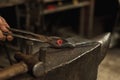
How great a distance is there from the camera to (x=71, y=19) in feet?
11.4

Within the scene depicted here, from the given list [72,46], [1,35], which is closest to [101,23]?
[72,46]

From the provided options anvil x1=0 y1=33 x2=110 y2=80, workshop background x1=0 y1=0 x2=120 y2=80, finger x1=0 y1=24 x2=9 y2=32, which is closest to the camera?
anvil x1=0 y1=33 x2=110 y2=80

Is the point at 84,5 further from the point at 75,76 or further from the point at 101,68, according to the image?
the point at 75,76

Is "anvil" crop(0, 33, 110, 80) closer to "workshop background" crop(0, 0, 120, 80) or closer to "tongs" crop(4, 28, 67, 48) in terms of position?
"tongs" crop(4, 28, 67, 48)

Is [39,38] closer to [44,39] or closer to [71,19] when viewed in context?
[44,39]

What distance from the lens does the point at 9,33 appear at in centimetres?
111

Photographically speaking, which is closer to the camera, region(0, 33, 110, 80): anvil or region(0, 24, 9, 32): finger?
region(0, 33, 110, 80): anvil

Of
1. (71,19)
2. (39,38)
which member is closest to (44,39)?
(39,38)

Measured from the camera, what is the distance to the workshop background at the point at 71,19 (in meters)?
2.41

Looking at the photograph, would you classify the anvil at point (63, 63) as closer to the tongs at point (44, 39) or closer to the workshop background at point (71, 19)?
the tongs at point (44, 39)

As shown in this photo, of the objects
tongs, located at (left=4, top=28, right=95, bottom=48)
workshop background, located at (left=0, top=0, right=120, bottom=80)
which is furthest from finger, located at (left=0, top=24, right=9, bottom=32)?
workshop background, located at (left=0, top=0, right=120, bottom=80)

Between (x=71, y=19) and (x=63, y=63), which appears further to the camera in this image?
(x=71, y=19)

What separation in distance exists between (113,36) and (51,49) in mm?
2113

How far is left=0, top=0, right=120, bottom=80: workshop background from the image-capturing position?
241cm
